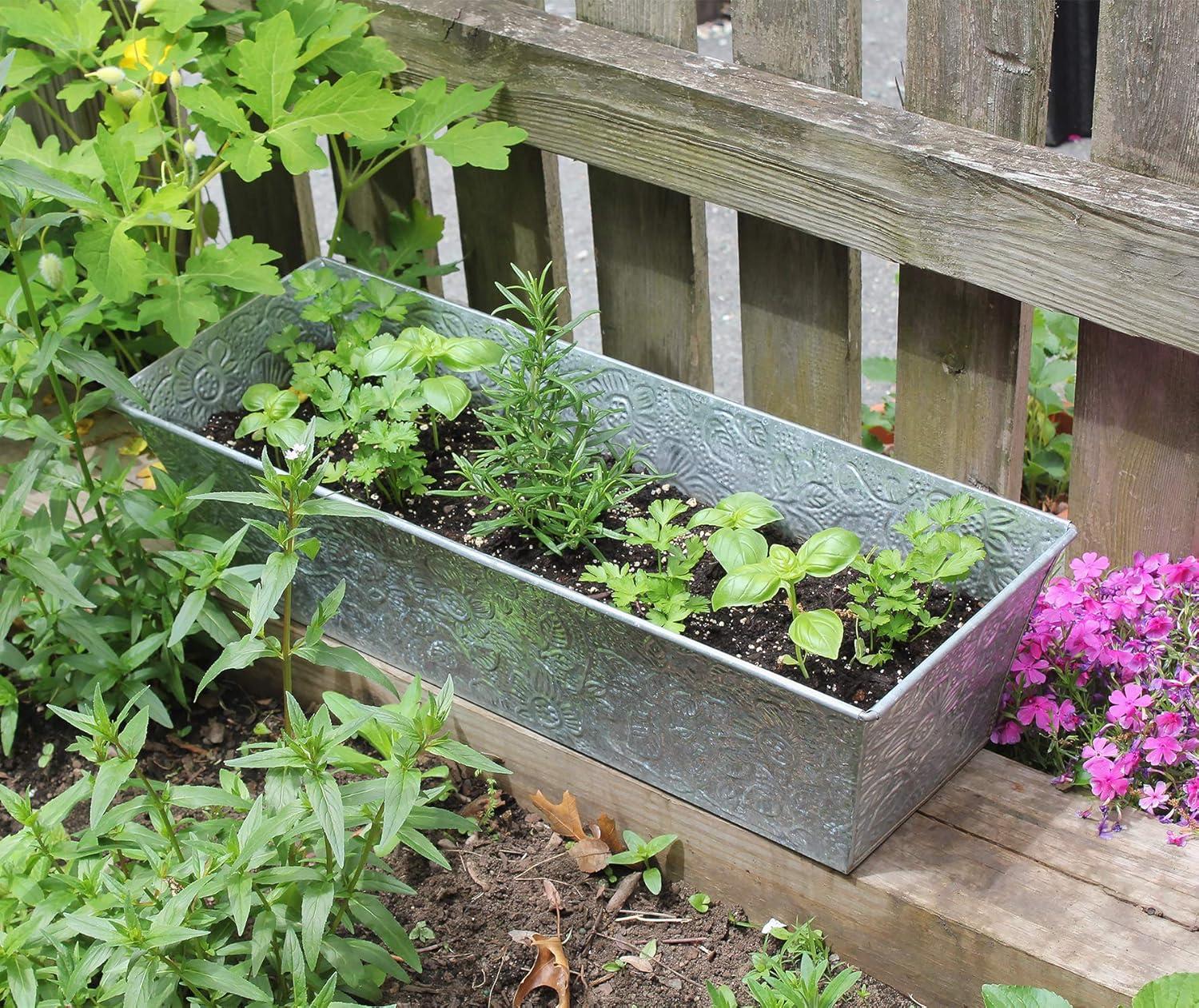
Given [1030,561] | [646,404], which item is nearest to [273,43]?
[646,404]

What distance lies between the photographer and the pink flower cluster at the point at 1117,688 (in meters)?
2.16

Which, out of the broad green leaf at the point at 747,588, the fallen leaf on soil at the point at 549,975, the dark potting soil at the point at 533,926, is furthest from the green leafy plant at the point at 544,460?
the fallen leaf on soil at the point at 549,975

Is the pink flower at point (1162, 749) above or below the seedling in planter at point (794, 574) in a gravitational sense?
below

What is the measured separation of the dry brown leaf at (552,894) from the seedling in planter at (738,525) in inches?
24.1

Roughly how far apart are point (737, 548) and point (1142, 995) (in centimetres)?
81

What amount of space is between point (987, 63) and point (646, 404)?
801mm

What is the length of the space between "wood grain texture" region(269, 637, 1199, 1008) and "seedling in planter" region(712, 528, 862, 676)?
336 millimetres

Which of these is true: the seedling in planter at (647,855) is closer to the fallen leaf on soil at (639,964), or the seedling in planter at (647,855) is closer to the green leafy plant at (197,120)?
the fallen leaf on soil at (639,964)

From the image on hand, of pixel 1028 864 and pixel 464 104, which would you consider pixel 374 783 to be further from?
pixel 464 104

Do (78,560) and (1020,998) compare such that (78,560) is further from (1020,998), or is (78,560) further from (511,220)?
(1020,998)

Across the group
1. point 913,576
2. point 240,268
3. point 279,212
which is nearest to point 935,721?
point 913,576

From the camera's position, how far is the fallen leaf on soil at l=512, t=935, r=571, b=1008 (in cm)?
218

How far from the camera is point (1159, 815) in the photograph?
2.18 m

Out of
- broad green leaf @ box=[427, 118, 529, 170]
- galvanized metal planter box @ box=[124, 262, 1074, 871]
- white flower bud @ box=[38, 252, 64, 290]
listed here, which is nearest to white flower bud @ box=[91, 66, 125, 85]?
white flower bud @ box=[38, 252, 64, 290]
